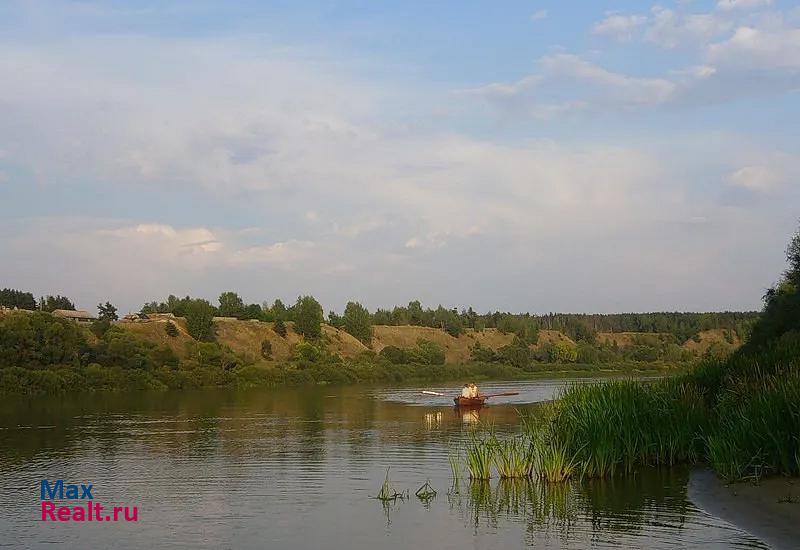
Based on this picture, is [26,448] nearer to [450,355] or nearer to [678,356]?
[450,355]

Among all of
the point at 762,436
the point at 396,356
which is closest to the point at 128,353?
the point at 396,356

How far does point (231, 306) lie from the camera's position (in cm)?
14212

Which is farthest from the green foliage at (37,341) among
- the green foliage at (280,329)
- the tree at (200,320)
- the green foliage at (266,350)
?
the green foliage at (280,329)

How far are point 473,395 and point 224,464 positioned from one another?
29.7 metres

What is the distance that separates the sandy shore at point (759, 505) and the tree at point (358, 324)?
12212cm

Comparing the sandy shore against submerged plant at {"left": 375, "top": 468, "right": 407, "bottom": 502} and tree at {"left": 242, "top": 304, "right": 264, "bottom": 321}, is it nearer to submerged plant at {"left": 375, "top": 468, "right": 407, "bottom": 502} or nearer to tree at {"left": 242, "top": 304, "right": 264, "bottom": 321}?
submerged plant at {"left": 375, "top": 468, "right": 407, "bottom": 502}

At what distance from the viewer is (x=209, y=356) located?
3910 inches

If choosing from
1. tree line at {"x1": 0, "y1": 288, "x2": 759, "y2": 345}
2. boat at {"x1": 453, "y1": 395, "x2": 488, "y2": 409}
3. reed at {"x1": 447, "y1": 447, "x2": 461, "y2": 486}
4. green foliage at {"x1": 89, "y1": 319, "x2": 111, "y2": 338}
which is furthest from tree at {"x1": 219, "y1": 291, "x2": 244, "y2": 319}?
reed at {"x1": 447, "y1": 447, "x2": 461, "y2": 486}

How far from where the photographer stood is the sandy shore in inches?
667

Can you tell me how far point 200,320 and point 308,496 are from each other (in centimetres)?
9442

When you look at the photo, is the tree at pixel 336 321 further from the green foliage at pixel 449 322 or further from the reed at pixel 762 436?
the reed at pixel 762 436

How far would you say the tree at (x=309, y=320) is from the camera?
423ft

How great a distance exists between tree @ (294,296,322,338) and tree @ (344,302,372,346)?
46.5 feet

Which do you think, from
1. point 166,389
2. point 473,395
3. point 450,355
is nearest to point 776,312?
point 473,395
